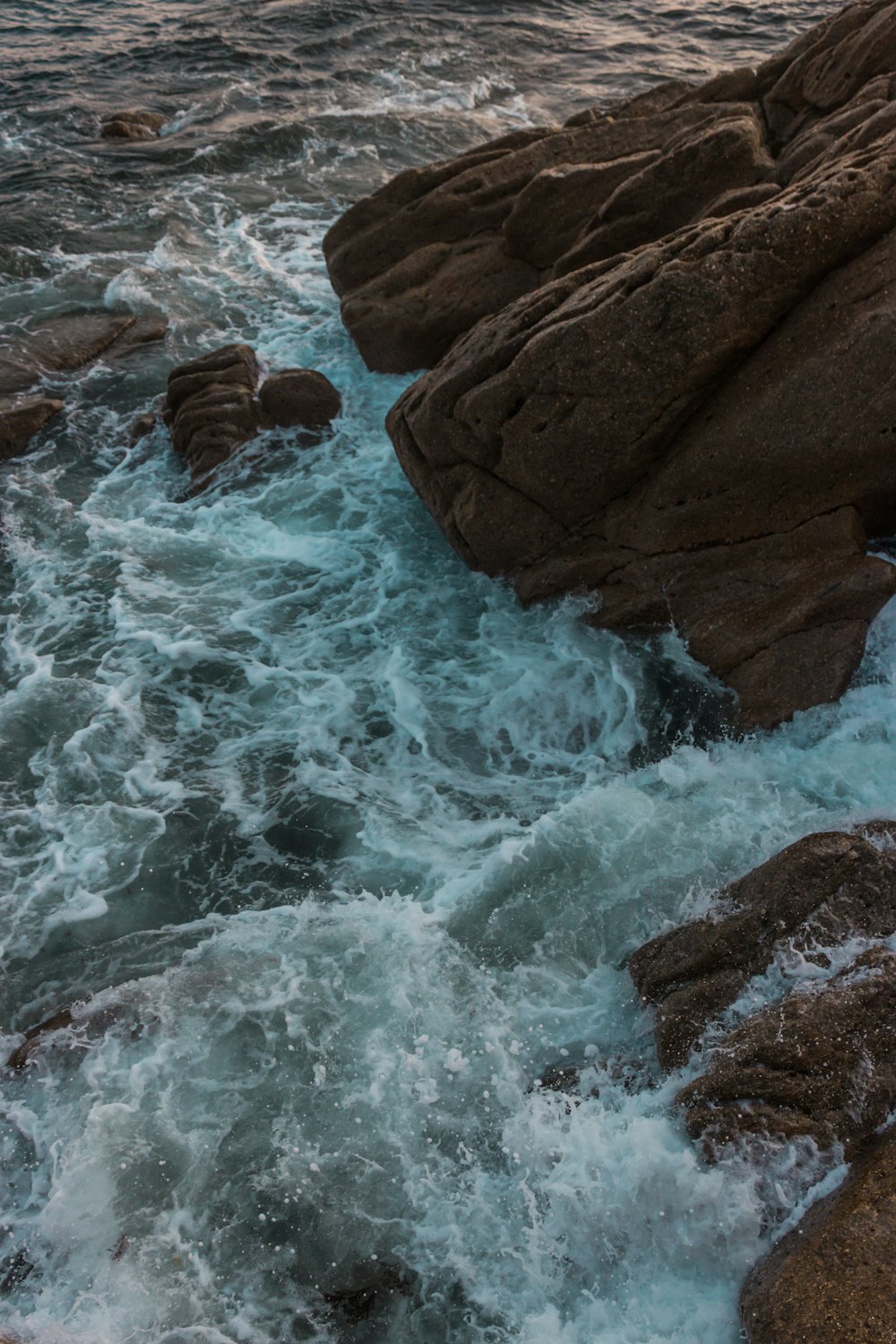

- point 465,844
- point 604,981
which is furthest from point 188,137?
point 604,981

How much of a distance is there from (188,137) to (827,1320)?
23.4m

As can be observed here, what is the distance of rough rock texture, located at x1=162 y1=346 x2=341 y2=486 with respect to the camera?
12.6 m

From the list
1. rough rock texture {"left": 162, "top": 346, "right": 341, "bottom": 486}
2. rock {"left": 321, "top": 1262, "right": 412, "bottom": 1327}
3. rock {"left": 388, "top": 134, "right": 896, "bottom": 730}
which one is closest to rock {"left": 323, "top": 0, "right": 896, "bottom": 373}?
rough rock texture {"left": 162, "top": 346, "right": 341, "bottom": 486}

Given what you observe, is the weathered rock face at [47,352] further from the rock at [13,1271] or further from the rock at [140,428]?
the rock at [13,1271]

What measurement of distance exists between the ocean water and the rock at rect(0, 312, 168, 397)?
1.72ft

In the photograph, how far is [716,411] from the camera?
845 centimetres

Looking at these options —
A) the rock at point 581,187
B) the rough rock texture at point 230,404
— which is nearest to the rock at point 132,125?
the rock at point 581,187

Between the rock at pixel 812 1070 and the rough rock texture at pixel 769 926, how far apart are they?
27 centimetres

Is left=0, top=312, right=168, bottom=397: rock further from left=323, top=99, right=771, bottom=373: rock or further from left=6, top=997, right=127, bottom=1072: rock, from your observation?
left=6, top=997, right=127, bottom=1072: rock

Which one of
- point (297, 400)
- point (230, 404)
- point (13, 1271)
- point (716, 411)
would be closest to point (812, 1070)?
point (13, 1271)

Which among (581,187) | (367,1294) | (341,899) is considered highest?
(581,187)

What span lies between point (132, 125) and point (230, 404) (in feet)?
41.1

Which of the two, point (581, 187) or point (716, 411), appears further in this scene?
point (581, 187)

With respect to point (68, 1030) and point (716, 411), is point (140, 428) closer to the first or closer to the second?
point (716, 411)
